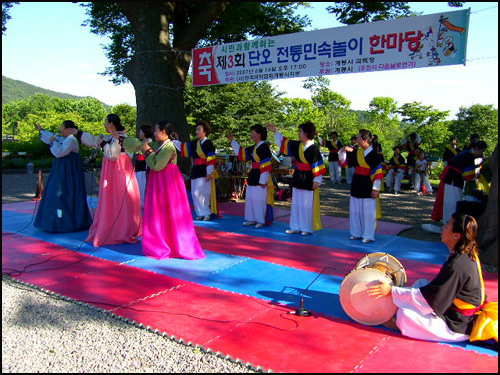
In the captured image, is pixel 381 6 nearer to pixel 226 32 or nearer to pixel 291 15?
pixel 291 15

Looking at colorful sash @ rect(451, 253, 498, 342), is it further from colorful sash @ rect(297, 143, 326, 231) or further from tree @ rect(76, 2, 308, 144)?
tree @ rect(76, 2, 308, 144)

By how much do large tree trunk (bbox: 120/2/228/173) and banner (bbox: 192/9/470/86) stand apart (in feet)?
7.71

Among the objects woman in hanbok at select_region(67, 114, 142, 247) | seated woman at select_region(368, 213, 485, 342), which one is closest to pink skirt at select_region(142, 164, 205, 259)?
woman in hanbok at select_region(67, 114, 142, 247)

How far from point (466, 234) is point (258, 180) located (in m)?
4.96

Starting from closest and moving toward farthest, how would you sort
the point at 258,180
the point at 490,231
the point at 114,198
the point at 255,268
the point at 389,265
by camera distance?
1. the point at 389,265
2. the point at 255,268
3. the point at 490,231
4. the point at 114,198
5. the point at 258,180

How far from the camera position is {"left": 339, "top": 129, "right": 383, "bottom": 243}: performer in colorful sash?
6648 millimetres

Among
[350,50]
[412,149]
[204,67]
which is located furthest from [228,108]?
[350,50]

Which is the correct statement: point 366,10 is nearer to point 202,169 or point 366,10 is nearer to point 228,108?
point 202,169

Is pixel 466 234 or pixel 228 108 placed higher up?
pixel 228 108

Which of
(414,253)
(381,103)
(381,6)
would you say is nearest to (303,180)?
(414,253)

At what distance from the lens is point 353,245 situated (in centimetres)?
668

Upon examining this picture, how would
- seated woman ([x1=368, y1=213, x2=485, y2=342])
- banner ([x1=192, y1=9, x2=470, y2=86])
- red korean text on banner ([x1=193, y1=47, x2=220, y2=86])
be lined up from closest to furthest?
seated woman ([x1=368, y1=213, x2=485, y2=342]), banner ([x1=192, y1=9, x2=470, y2=86]), red korean text on banner ([x1=193, y1=47, x2=220, y2=86])

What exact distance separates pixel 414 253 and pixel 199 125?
463cm

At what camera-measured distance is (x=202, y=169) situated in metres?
8.48
